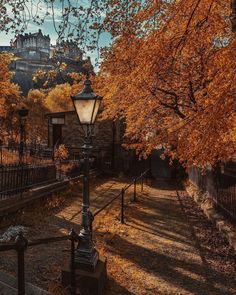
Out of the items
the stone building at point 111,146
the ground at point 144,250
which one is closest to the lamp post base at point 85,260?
the ground at point 144,250

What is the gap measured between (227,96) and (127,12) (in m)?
3.15

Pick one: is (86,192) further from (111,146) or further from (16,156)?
(111,146)

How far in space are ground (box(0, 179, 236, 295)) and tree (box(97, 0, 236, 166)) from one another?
100 inches

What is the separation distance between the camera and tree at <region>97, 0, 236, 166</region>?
22.4ft

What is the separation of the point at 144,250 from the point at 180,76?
6792 millimetres

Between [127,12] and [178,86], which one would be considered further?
[178,86]

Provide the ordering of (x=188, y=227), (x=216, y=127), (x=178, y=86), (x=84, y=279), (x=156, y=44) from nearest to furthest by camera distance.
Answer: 1. (x=84, y=279)
2. (x=216, y=127)
3. (x=156, y=44)
4. (x=188, y=227)
5. (x=178, y=86)

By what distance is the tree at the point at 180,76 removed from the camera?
6.83 meters

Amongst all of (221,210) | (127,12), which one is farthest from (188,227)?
(127,12)

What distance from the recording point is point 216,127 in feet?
21.5

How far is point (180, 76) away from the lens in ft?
38.2

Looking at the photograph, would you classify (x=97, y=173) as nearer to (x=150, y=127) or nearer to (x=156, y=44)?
(x=150, y=127)

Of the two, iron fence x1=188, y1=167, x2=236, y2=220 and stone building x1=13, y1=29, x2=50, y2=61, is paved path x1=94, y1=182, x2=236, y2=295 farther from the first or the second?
stone building x1=13, y1=29, x2=50, y2=61

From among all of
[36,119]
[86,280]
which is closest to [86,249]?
[86,280]
